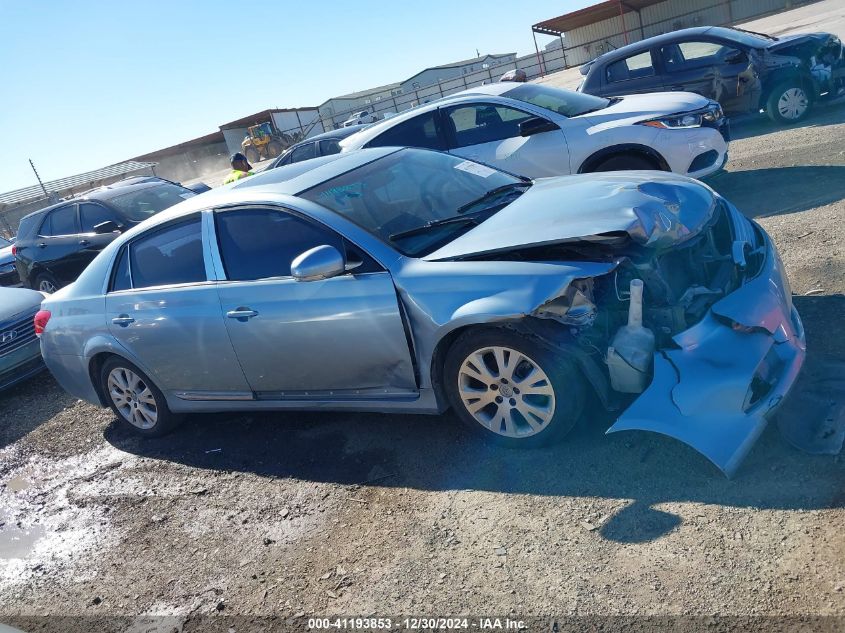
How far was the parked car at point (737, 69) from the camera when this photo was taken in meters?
9.81

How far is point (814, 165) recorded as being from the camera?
301 inches

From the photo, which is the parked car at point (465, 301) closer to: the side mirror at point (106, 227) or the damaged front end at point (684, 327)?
the damaged front end at point (684, 327)

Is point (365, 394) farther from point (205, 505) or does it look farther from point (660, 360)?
point (660, 360)

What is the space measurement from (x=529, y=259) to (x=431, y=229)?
768mm

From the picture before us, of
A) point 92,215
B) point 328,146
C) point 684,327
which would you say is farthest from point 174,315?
point 328,146

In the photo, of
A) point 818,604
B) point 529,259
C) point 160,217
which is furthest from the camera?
point 160,217

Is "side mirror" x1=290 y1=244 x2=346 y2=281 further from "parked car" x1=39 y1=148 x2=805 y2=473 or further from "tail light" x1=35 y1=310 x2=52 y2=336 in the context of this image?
"tail light" x1=35 y1=310 x2=52 y2=336

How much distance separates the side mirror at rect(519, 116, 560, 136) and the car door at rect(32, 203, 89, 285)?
6.92 meters

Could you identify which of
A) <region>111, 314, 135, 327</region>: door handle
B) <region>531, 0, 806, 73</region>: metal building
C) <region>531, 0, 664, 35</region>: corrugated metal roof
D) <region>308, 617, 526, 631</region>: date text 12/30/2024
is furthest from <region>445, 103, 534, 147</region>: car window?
<region>531, 0, 664, 35</region>: corrugated metal roof

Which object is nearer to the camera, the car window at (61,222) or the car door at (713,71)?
the car door at (713,71)

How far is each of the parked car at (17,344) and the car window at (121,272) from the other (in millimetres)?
3059

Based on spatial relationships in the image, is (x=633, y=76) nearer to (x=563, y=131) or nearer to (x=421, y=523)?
(x=563, y=131)

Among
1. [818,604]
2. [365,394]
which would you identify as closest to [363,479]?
[365,394]

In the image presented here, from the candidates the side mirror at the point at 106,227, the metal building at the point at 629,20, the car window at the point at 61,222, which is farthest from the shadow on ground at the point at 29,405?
the metal building at the point at 629,20
